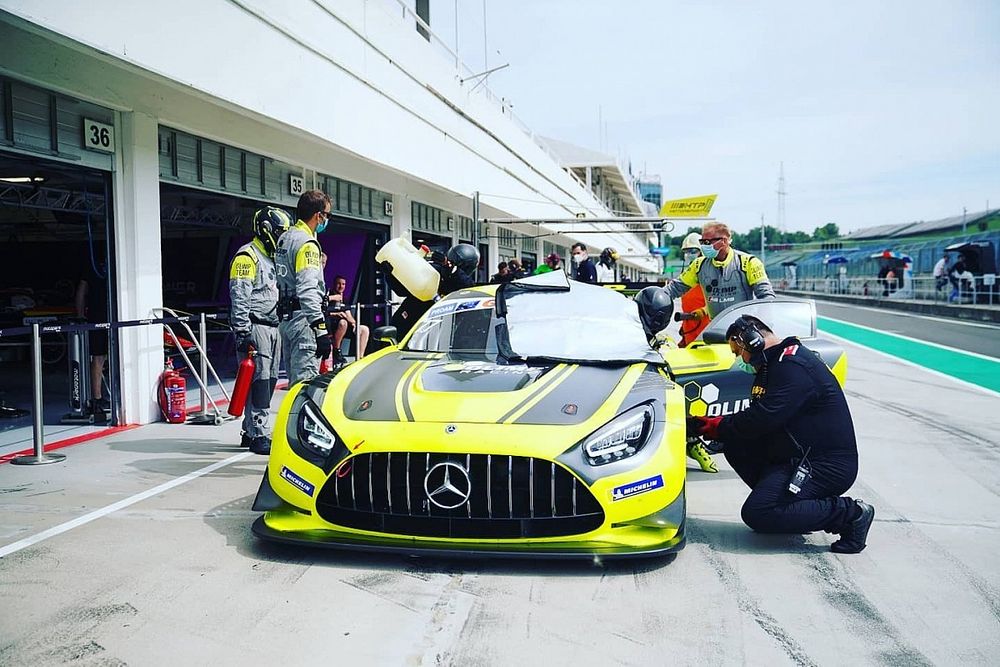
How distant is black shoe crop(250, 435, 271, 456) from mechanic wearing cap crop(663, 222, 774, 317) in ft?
11.2

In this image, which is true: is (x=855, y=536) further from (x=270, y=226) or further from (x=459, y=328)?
(x=270, y=226)

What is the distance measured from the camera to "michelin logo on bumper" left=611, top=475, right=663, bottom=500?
11.4 feet

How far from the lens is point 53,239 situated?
16141mm

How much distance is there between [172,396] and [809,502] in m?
6.00

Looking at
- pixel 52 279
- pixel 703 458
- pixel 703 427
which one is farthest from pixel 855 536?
pixel 52 279

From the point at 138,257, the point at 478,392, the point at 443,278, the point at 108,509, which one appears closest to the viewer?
the point at 478,392

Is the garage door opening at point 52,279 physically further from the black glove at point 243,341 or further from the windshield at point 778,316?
the windshield at point 778,316

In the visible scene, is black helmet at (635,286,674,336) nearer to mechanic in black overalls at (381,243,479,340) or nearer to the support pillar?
mechanic in black overalls at (381,243,479,340)

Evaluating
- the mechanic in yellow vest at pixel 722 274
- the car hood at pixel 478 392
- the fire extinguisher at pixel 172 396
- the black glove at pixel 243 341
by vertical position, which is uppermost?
the mechanic in yellow vest at pixel 722 274

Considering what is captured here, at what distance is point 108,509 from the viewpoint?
15.4ft

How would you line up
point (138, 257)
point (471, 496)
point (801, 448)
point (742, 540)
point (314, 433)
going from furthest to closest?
1. point (138, 257)
2. point (742, 540)
3. point (801, 448)
4. point (314, 433)
5. point (471, 496)

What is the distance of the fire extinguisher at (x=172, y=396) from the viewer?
774 centimetres

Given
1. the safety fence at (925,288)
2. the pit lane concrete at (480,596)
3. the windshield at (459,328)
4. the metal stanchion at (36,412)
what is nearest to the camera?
the pit lane concrete at (480,596)

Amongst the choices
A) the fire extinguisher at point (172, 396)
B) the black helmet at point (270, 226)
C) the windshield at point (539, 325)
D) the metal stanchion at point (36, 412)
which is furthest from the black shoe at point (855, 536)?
the fire extinguisher at point (172, 396)
